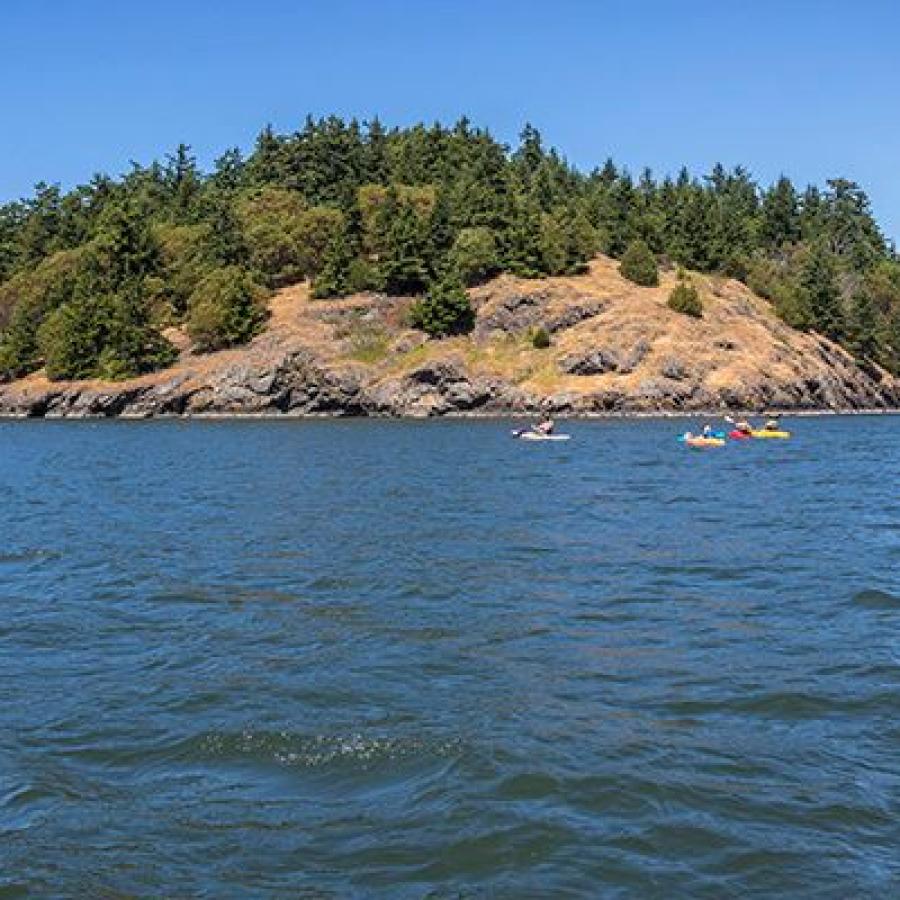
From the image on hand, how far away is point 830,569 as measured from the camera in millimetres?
23672

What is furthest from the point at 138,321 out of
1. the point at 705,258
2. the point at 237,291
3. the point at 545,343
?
the point at 705,258

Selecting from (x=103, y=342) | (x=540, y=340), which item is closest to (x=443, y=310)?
(x=540, y=340)

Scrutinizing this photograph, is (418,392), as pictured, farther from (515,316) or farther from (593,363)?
(593,363)

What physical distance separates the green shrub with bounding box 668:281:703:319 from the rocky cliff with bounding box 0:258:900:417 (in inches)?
52.2

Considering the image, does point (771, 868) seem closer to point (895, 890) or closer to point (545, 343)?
point (895, 890)

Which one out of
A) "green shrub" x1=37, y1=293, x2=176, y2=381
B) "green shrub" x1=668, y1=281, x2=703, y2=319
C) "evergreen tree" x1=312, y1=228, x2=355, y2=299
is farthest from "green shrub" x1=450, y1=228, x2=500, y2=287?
"green shrub" x1=37, y1=293, x2=176, y2=381

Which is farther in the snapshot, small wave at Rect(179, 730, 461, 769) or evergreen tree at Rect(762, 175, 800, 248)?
evergreen tree at Rect(762, 175, 800, 248)

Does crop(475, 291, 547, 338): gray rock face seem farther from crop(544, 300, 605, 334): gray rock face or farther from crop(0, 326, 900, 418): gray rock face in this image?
crop(544, 300, 605, 334): gray rock face

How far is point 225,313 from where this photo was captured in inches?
4614

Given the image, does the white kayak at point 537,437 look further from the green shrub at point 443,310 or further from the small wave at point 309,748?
the small wave at point 309,748

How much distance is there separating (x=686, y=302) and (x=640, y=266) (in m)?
9.98

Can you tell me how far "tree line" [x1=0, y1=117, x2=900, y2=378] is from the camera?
121812mm

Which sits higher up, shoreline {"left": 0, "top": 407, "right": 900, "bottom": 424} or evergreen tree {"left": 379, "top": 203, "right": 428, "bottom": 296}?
evergreen tree {"left": 379, "top": 203, "right": 428, "bottom": 296}

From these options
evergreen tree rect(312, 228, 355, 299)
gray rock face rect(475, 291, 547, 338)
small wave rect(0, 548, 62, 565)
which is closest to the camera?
small wave rect(0, 548, 62, 565)
